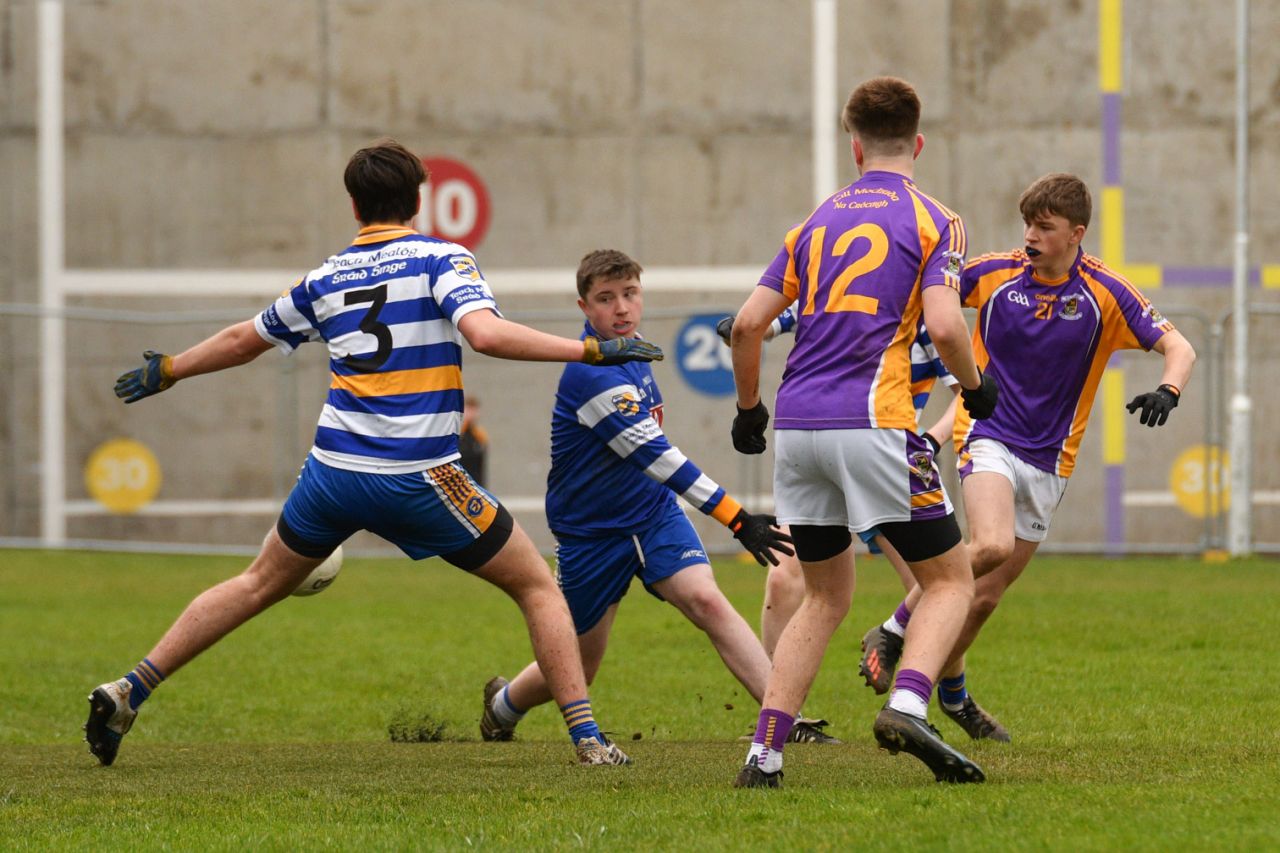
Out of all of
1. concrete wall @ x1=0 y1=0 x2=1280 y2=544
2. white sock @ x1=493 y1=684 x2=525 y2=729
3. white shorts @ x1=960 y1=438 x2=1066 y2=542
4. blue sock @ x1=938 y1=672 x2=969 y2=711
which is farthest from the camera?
concrete wall @ x1=0 y1=0 x2=1280 y2=544

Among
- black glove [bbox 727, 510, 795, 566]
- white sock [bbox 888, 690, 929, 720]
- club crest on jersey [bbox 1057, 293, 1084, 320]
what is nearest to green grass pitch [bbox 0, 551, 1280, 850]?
white sock [bbox 888, 690, 929, 720]

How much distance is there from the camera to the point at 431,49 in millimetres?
22438

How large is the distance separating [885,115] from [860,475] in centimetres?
115

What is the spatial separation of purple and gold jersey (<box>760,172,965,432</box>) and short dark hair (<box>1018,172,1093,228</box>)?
1481 millimetres

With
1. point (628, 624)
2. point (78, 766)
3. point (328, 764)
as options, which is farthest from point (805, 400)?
point (628, 624)

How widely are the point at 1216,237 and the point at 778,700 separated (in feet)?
58.7

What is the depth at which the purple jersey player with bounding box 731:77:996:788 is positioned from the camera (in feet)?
17.9

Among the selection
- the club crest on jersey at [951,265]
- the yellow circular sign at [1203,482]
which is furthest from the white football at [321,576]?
the yellow circular sign at [1203,482]

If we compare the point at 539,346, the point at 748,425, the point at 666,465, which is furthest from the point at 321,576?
the point at 748,425

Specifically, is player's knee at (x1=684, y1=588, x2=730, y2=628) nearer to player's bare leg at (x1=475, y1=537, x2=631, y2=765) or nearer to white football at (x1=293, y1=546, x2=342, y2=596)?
player's bare leg at (x1=475, y1=537, x2=631, y2=765)

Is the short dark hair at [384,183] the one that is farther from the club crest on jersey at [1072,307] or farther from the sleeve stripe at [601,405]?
the club crest on jersey at [1072,307]

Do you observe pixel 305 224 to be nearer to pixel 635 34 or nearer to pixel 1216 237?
pixel 635 34

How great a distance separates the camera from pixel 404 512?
6.23m

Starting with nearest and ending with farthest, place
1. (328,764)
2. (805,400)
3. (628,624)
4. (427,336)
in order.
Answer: (805,400), (427,336), (328,764), (628,624)
